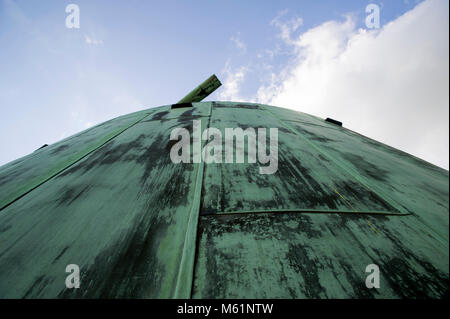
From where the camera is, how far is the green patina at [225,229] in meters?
0.78

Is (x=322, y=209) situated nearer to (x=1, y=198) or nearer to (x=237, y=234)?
(x=237, y=234)

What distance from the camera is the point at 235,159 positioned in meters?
1.71

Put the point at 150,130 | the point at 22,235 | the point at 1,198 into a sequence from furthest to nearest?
1. the point at 150,130
2. the point at 1,198
3. the point at 22,235

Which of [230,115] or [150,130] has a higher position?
[230,115]

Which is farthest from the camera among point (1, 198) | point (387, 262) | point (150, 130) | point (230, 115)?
point (230, 115)

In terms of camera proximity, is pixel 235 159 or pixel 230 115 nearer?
pixel 235 159

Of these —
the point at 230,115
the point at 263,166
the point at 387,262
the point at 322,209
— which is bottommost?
the point at 387,262

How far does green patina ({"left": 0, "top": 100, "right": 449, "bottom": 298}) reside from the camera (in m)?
0.78

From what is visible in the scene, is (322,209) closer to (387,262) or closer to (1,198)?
(387,262)

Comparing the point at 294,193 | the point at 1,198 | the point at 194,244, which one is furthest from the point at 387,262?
the point at 1,198

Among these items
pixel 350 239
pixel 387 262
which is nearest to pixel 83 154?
pixel 350 239

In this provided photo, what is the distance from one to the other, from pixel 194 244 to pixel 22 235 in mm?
985

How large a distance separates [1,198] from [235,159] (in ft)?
5.98

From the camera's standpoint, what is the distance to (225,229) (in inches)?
39.6
